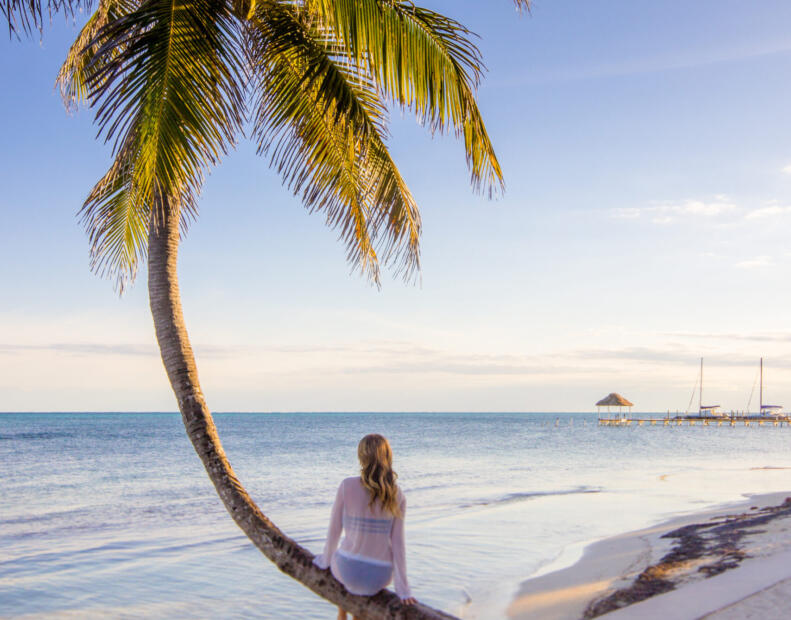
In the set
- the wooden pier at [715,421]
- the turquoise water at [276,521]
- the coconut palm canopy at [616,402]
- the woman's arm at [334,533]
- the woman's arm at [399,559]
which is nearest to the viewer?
the woman's arm at [399,559]

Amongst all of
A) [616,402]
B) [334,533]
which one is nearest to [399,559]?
[334,533]

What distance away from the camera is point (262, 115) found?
5504 mm

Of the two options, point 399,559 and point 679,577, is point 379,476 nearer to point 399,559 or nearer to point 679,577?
point 399,559

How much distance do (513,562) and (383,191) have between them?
24.3 feet

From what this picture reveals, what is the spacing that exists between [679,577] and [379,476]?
612cm

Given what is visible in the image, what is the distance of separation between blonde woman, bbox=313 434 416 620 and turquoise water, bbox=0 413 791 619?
15.7ft

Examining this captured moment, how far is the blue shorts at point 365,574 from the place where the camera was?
4.02 meters

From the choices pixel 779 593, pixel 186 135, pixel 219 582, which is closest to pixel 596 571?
pixel 779 593

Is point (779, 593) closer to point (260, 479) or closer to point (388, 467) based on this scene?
point (388, 467)

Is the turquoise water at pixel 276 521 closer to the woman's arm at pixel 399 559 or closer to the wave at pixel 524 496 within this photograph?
the wave at pixel 524 496

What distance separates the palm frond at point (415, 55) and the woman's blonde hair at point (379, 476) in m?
2.44

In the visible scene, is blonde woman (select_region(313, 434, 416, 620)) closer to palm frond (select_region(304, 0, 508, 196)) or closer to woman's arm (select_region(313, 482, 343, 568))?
woman's arm (select_region(313, 482, 343, 568))

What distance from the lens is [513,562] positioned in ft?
35.6

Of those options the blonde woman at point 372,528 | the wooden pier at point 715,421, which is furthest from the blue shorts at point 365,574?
the wooden pier at point 715,421
